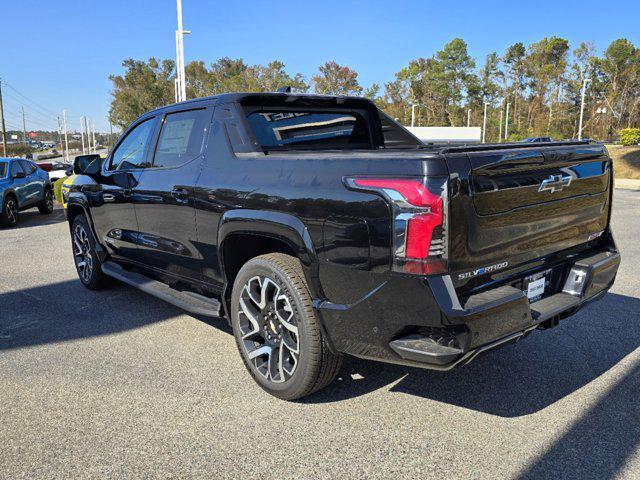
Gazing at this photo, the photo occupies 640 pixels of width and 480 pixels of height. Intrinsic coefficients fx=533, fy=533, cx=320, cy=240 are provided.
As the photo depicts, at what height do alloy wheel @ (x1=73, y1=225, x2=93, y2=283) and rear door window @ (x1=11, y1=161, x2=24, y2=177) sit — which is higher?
rear door window @ (x1=11, y1=161, x2=24, y2=177)

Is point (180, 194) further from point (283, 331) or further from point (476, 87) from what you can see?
point (476, 87)

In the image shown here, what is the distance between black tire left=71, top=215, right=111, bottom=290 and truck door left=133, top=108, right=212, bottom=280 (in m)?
1.36

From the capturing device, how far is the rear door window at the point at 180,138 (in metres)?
3.98

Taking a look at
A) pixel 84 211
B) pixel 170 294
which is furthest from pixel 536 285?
pixel 84 211

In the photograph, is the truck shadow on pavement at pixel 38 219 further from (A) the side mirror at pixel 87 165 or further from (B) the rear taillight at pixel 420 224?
(B) the rear taillight at pixel 420 224

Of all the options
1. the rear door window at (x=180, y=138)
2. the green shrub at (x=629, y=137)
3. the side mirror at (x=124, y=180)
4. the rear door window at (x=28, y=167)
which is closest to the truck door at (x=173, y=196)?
the rear door window at (x=180, y=138)

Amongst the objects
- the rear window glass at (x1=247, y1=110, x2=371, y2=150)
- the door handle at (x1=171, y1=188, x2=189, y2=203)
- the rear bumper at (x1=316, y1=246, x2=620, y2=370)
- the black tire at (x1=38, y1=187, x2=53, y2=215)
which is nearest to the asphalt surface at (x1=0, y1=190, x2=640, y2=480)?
the rear bumper at (x1=316, y1=246, x2=620, y2=370)

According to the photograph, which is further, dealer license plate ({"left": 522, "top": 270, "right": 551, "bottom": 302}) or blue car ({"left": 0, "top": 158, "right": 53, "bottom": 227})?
blue car ({"left": 0, "top": 158, "right": 53, "bottom": 227})

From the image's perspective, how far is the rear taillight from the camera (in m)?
2.41

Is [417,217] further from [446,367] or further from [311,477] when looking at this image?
[311,477]

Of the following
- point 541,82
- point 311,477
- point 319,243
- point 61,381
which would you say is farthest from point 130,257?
point 541,82

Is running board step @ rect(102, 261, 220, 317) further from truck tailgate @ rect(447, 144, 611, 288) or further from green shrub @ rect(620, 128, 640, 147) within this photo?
green shrub @ rect(620, 128, 640, 147)

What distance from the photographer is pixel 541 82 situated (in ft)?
208

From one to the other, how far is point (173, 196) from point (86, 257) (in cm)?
254
